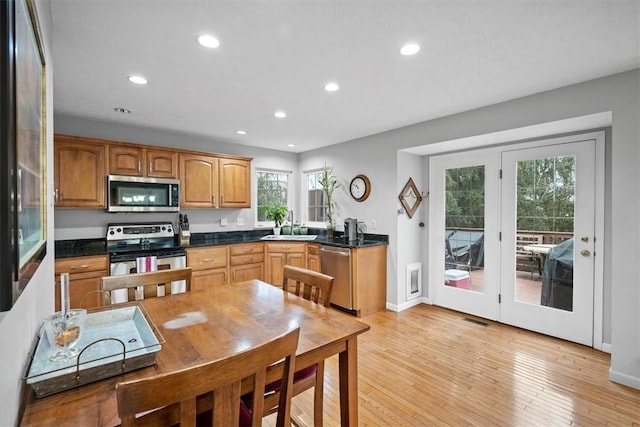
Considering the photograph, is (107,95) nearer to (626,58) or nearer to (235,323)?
(235,323)

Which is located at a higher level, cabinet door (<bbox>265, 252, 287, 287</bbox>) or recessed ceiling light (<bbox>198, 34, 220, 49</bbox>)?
recessed ceiling light (<bbox>198, 34, 220, 49</bbox>)

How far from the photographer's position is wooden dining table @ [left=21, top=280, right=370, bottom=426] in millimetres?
853

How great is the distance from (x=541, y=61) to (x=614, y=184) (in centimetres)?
112

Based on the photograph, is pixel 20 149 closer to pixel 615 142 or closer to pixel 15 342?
pixel 15 342

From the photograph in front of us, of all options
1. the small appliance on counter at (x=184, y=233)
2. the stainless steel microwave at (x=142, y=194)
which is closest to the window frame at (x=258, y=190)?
the small appliance on counter at (x=184, y=233)

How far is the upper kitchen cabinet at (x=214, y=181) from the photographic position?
4109 mm

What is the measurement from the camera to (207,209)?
15.0ft

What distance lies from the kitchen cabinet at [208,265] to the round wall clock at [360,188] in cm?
196

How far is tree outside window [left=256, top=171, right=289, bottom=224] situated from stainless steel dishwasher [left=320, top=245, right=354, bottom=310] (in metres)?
1.55

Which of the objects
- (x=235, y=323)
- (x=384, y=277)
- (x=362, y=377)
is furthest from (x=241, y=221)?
(x=235, y=323)

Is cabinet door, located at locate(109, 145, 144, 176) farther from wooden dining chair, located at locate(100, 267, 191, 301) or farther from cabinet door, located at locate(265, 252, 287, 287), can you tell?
wooden dining chair, located at locate(100, 267, 191, 301)

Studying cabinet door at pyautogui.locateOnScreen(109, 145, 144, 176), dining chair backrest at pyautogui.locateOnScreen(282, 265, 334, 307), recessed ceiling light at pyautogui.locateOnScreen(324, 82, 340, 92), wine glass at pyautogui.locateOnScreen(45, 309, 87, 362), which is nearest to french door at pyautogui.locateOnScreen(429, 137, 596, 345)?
recessed ceiling light at pyautogui.locateOnScreen(324, 82, 340, 92)

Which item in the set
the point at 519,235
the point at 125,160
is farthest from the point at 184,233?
the point at 519,235

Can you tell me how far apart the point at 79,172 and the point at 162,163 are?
85cm
